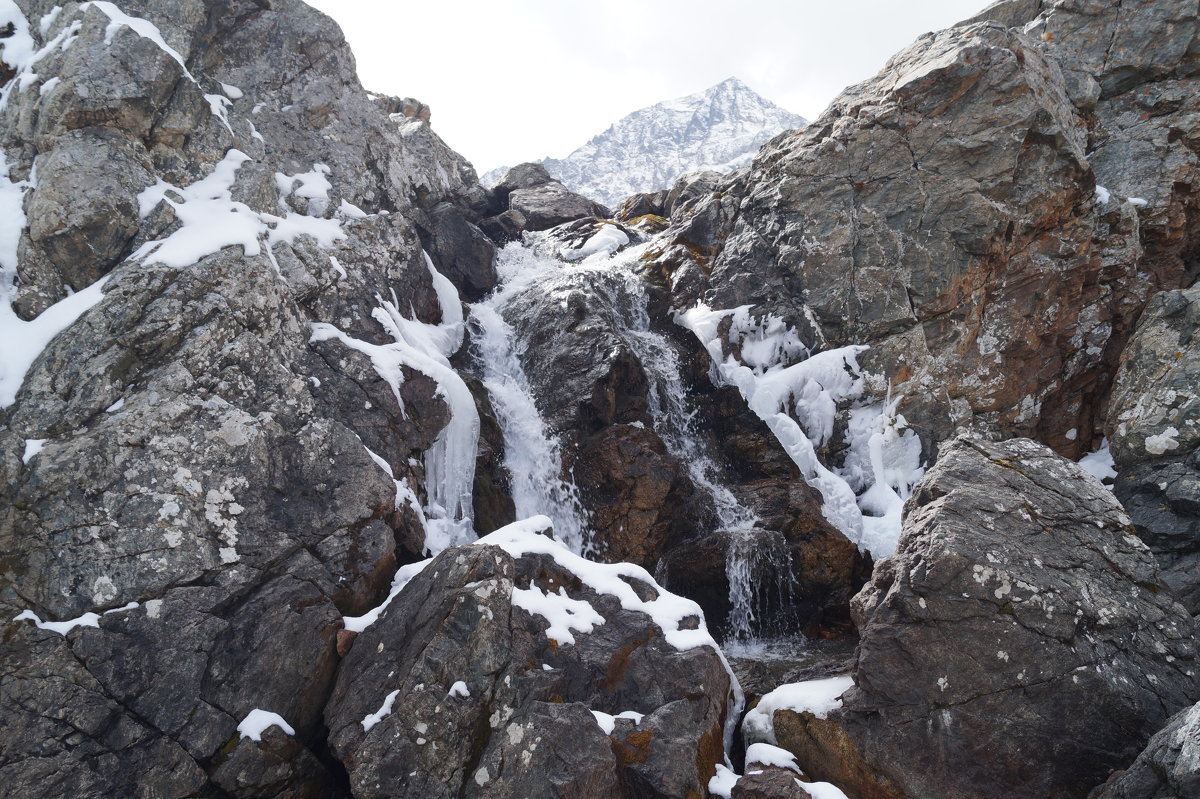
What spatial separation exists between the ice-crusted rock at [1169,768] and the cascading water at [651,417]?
662cm

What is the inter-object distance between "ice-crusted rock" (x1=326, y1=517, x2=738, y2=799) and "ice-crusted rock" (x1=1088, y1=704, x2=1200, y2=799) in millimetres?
3249

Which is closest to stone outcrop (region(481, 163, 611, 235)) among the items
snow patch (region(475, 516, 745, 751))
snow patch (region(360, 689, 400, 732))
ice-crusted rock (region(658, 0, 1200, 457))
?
ice-crusted rock (region(658, 0, 1200, 457))

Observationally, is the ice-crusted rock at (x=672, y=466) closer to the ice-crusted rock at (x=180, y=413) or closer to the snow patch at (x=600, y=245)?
the ice-crusted rock at (x=180, y=413)

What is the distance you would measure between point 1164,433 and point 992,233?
15.1ft

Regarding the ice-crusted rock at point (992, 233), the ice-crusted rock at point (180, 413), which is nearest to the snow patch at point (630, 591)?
the ice-crusted rock at point (180, 413)

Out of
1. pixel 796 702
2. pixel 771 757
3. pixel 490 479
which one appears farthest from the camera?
pixel 490 479

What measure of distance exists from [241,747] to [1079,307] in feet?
51.4

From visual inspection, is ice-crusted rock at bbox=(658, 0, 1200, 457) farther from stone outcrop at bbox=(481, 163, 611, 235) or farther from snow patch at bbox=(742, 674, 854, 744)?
stone outcrop at bbox=(481, 163, 611, 235)

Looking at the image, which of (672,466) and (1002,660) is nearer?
(1002,660)

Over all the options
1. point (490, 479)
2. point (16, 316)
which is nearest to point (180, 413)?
point (16, 316)

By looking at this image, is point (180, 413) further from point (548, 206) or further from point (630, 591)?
point (548, 206)

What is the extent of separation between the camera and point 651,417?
538 inches

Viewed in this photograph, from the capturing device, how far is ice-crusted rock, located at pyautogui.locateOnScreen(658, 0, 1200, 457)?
1319 cm

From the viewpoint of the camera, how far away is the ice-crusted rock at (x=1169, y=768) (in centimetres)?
441
